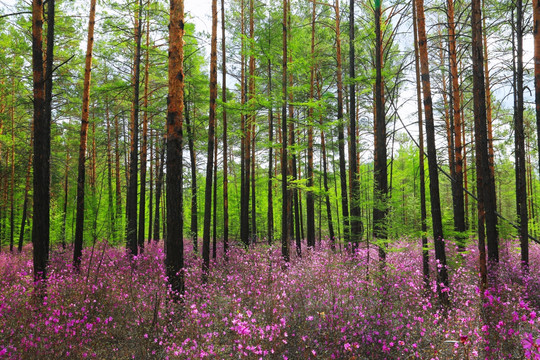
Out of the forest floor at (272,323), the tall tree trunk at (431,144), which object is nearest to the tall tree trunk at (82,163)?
the forest floor at (272,323)

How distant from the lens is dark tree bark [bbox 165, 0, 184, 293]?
5.75 meters

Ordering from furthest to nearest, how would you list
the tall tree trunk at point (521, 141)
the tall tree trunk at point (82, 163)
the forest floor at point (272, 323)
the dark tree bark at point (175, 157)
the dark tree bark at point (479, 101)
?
the tall tree trunk at point (82, 163) < the tall tree trunk at point (521, 141) < the dark tree bark at point (175, 157) < the dark tree bark at point (479, 101) < the forest floor at point (272, 323)

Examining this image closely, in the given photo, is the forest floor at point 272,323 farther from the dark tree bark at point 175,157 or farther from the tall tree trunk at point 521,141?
the tall tree trunk at point 521,141

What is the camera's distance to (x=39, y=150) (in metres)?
5.74

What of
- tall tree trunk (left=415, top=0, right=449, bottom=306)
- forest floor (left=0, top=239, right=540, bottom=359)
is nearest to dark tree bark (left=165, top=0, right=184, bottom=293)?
forest floor (left=0, top=239, right=540, bottom=359)

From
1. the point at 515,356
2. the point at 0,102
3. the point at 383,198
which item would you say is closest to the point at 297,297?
the point at 383,198

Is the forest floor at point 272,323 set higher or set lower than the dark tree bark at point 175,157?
lower

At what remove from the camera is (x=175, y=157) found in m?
5.79

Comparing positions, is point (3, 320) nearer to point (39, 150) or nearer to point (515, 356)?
point (39, 150)

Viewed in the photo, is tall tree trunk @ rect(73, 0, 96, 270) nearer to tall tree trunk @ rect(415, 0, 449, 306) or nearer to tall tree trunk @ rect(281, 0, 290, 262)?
tall tree trunk @ rect(281, 0, 290, 262)

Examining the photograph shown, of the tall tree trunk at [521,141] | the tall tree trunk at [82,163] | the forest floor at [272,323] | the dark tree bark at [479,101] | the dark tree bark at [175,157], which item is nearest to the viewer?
the forest floor at [272,323]

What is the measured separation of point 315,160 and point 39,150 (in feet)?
51.1

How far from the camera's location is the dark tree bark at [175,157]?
5.75m

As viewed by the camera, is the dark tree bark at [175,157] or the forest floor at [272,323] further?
the dark tree bark at [175,157]
